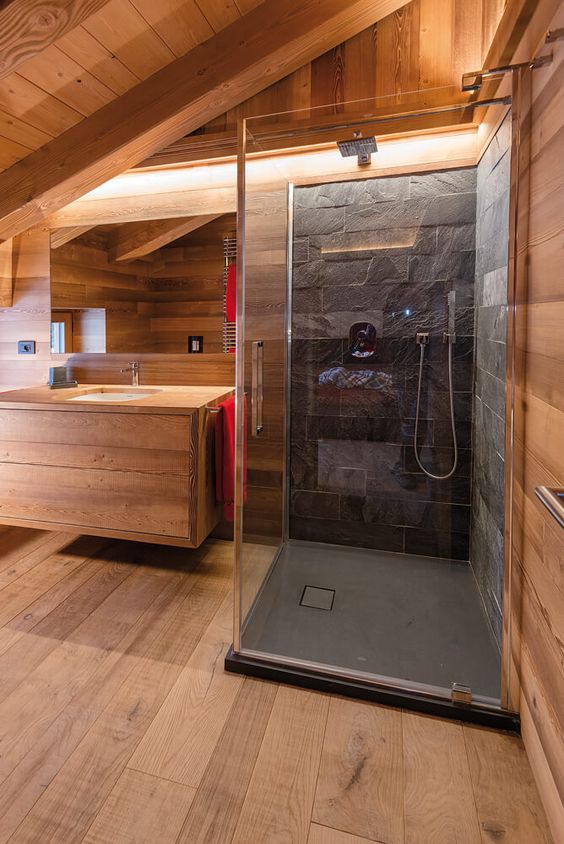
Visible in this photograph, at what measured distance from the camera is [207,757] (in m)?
1.35

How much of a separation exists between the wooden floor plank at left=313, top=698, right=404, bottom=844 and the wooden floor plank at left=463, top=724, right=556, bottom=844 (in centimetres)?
20

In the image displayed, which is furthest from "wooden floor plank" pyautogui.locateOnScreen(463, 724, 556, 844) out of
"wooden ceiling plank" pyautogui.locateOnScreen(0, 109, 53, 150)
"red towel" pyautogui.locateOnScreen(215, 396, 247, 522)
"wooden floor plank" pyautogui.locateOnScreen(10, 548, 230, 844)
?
"wooden ceiling plank" pyautogui.locateOnScreen(0, 109, 53, 150)

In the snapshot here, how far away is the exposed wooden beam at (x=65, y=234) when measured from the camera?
2750mm

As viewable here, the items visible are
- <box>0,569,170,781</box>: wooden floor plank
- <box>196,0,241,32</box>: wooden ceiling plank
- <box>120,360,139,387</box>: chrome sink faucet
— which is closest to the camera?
<box>0,569,170,781</box>: wooden floor plank

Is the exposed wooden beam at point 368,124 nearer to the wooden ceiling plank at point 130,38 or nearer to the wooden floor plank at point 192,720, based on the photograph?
the wooden ceiling plank at point 130,38

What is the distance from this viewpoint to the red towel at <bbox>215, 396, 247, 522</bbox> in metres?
2.28

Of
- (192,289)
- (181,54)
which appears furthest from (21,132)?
(192,289)

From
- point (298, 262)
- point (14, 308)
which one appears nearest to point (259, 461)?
point (298, 262)

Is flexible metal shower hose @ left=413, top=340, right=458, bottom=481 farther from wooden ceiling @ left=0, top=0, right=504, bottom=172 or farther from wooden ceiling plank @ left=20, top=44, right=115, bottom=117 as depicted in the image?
wooden ceiling plank @ left=20, top=44, right=115, bottom=117

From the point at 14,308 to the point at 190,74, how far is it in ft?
5.62

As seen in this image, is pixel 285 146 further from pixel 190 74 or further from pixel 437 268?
pixel 437 268

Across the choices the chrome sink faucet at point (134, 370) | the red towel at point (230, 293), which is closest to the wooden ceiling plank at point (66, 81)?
the red towel at point (230, 293)

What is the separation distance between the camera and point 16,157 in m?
2.12

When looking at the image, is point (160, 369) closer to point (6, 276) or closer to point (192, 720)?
point (6, 276)
